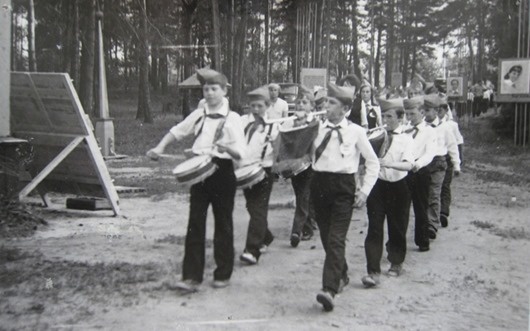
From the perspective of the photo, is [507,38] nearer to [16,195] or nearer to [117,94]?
[16,195]

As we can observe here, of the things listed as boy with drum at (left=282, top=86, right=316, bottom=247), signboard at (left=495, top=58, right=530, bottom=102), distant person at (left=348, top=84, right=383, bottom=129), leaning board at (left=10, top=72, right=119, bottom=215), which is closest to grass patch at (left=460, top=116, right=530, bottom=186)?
signboard at (left=495, top=58, right=530, bottom=102)

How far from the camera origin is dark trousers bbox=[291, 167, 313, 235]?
7.73 meters

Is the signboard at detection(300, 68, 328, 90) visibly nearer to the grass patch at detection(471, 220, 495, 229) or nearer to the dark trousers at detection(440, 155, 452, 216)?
the dark trousers at detection(440, 155, 452, 216)

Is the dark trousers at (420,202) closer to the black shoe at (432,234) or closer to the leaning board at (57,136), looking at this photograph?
the black shoe at (432,234)

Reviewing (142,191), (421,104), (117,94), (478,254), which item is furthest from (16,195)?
(117,94)

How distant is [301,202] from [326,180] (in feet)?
7.62

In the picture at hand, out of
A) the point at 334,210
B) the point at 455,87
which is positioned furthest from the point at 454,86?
the point at 334,210

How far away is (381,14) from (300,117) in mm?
13539

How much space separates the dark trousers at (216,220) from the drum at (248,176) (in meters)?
0.89

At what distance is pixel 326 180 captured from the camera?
18.2 ft

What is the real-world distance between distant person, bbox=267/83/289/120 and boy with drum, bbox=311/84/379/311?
254 centimetres

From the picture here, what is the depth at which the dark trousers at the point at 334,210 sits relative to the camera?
5.41 m

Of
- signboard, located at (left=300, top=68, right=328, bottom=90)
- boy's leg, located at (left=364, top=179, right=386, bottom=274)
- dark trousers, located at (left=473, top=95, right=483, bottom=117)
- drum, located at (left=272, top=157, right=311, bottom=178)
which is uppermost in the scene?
signboard, located at (left=300, top=68, right=328, bottom=90)

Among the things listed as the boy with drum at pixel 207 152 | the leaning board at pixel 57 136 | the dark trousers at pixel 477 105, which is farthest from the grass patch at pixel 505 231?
the dark trousers at pixel 477 105
